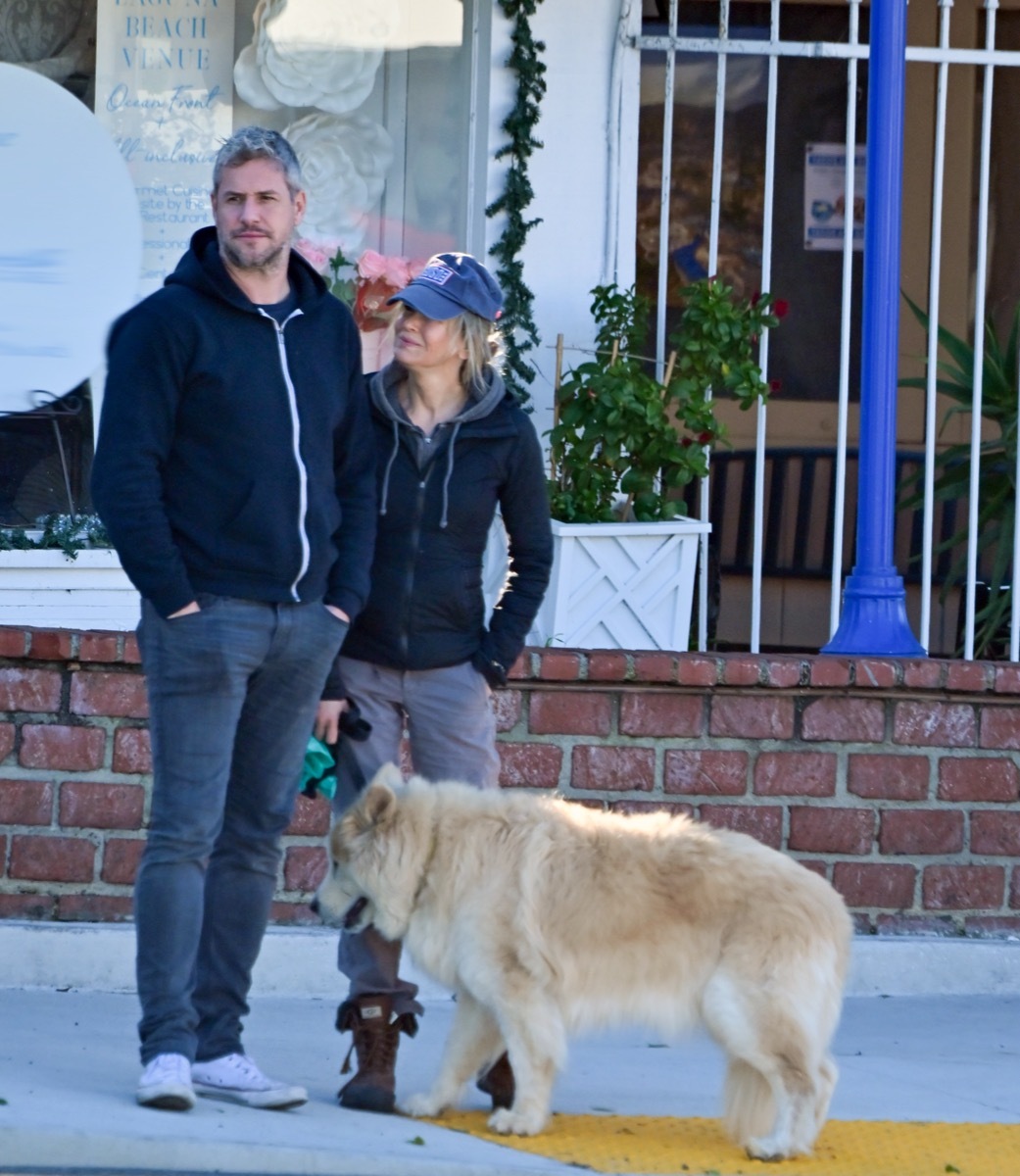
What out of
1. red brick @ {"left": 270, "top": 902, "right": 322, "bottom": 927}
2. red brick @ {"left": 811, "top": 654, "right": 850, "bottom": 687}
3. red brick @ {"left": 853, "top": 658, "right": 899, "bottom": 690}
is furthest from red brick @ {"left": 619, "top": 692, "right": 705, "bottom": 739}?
red brick @ {"left": 270, "top": 902, "right": 322, "bottom": 927}

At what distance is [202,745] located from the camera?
393cm

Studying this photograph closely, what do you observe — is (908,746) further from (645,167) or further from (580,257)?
(645,167)

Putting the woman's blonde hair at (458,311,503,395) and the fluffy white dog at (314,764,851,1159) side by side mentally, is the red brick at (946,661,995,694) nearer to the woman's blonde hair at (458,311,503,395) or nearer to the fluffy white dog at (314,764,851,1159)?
the fluffy white dog at (314,764,851,1159)

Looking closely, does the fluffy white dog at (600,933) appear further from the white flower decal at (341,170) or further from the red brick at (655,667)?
the white flower decal at (341,170)

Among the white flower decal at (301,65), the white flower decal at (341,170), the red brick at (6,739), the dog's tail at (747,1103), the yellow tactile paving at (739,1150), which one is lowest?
the yellow tactile paving at (739,1150)

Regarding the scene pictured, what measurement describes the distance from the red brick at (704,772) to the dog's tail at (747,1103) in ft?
5.35

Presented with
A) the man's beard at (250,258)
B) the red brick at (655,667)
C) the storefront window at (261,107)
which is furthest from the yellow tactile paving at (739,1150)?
the storefront window at (261,107)

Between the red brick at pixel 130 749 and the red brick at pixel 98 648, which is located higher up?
the red brick at pixel 98 648

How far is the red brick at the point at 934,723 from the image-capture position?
581 centimetres

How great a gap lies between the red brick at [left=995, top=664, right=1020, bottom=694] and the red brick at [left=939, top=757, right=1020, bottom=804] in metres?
0.21

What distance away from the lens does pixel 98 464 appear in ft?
12.8

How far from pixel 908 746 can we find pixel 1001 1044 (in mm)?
935

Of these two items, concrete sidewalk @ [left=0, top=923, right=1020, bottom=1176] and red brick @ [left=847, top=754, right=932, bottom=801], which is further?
red brick @ [left=847, top=754, right=932, bottom=801]

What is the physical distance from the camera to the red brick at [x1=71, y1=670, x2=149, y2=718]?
553cm
